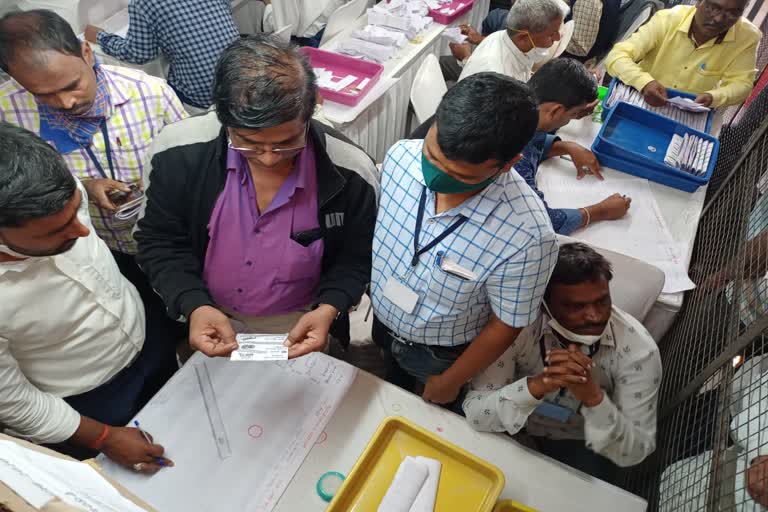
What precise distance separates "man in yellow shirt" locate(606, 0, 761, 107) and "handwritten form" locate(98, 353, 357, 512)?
8.54 ft

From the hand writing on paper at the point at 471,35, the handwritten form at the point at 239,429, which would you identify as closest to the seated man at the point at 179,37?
the handwritten form at the point at 239,429

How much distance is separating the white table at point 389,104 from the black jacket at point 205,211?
1.53 metres

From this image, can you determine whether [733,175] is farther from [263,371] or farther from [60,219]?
[60,219]

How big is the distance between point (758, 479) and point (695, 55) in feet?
8.68

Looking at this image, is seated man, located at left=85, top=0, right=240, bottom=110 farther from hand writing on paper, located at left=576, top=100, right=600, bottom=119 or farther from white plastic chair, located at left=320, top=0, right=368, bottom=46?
hand writing on paper, located at left=576, top=100, right=600, bottom=119

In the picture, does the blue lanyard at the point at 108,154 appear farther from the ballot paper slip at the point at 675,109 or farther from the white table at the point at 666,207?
the ballot paper slip at the point at 675,109

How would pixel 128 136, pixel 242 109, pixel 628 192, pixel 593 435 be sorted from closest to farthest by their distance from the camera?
pixel 242 109 → pixel 593 435 → pixel 128 136 → pixel 628 192

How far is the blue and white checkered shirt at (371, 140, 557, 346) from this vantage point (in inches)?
50.5

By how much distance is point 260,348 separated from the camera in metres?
1.32

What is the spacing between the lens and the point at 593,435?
4.80ft

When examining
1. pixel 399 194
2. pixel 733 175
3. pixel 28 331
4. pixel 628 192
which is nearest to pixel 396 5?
pixel 628 192

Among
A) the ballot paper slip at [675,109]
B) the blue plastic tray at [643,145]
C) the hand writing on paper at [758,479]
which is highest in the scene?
the hand writing on paper at [758,479]

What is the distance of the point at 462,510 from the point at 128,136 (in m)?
1.70

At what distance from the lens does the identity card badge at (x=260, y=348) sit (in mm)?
1286
